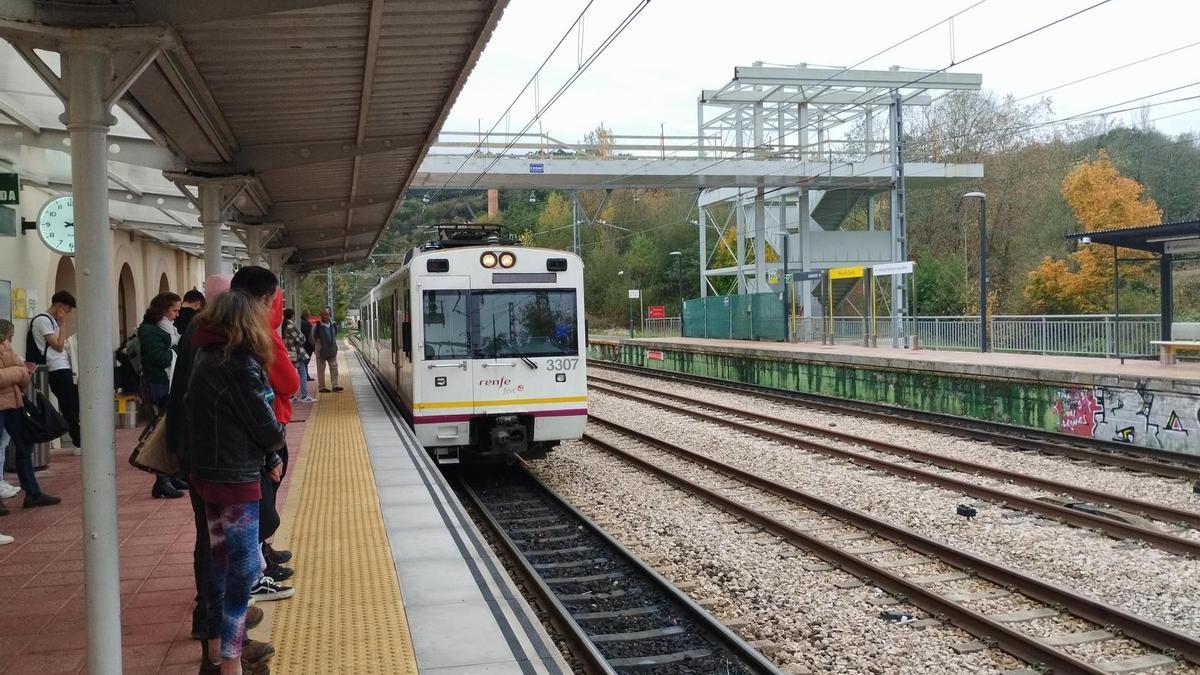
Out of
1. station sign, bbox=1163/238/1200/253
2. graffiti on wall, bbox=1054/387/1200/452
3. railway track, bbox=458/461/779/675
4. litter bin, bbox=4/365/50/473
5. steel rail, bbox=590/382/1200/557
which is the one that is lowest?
railway track, bbox=458/461/779/675

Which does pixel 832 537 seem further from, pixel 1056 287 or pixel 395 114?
pixel 1056 287

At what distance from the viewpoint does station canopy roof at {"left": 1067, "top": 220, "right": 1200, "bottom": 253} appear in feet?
49.5

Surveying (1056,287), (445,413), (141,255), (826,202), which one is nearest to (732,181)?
(826,202)

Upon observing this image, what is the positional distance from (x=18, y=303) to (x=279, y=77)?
510cm

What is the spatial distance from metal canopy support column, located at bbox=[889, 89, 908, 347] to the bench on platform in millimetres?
10106

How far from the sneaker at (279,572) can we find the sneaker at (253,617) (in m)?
0.52

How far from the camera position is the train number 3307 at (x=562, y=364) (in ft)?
35.7

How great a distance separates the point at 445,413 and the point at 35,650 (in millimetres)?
6316

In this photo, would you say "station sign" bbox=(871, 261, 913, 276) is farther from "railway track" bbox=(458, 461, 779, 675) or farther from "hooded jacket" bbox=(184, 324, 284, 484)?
"hooded jacket" bbox=(184, 324, 284, 484)

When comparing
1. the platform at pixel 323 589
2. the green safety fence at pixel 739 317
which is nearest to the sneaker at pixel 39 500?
the platform at pixel 323 589

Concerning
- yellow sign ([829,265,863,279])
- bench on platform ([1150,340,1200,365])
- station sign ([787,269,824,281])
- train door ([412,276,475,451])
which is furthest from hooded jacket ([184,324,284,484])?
station sign ([787,269,824,281])

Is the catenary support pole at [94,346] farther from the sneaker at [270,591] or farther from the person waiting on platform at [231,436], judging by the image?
the sneaker at [270,591]

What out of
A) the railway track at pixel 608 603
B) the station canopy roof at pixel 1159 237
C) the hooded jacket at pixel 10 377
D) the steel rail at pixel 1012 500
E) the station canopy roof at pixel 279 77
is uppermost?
the station canopy roof at pixel 279 77

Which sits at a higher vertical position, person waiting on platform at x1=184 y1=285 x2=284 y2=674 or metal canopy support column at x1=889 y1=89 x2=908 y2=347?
metal canopy support column at x1=889 y1=89 x2=908 y2=347
